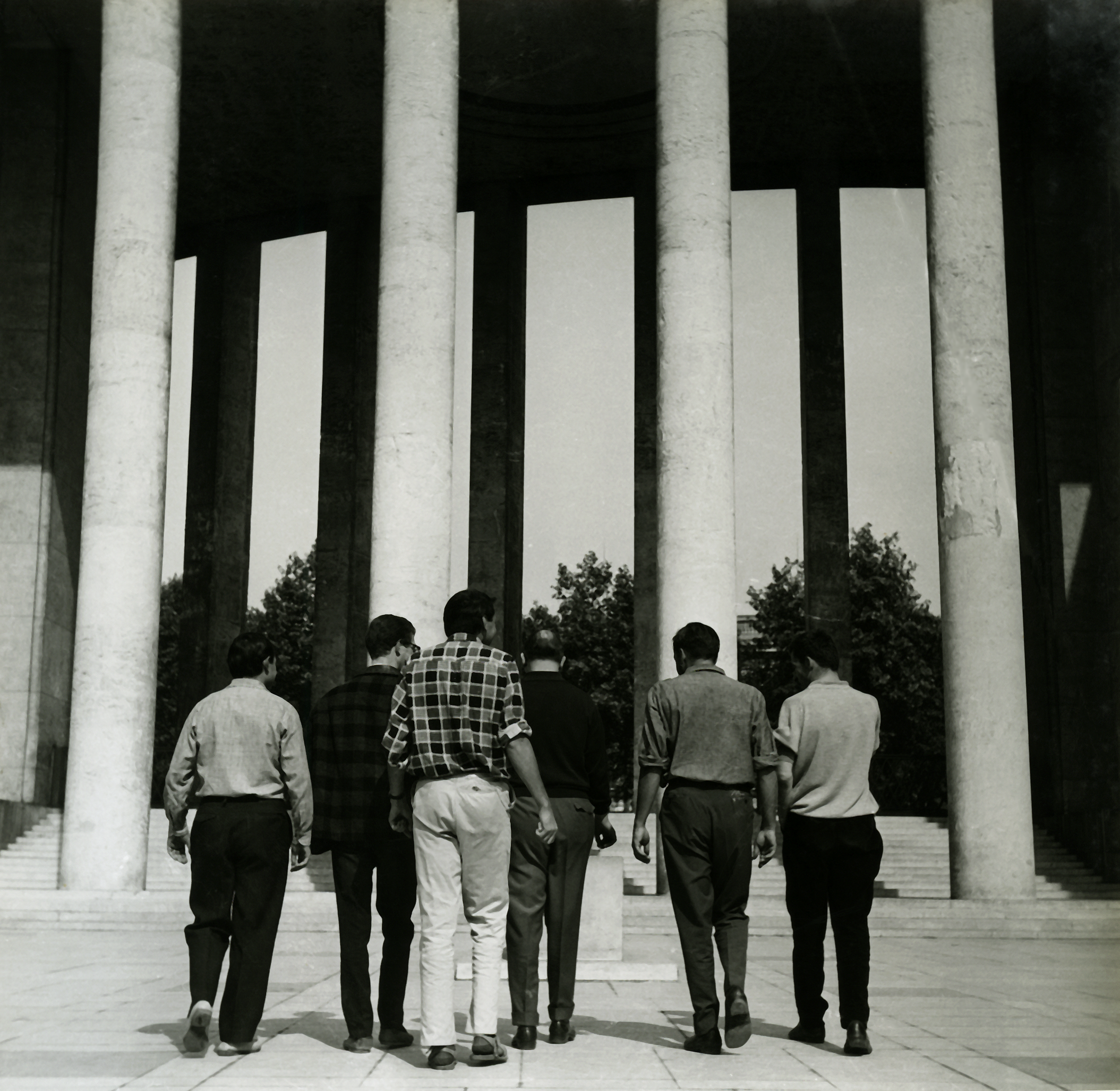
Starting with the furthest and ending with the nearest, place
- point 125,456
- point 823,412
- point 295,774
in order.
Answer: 1. point 823,412
2. point 125,456
3. point 295,774

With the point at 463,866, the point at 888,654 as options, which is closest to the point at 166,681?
the point at 888,654

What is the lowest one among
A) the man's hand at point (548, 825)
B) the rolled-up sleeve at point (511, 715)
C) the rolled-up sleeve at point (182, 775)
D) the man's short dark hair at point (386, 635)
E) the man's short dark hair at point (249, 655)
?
the man's hand at point (548, 825)

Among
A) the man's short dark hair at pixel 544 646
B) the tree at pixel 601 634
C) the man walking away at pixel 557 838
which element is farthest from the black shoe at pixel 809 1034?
the tree at pixel 601 634

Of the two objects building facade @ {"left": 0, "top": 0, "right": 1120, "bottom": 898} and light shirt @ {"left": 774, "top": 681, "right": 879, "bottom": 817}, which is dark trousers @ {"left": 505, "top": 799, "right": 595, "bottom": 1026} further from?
building facade @ {"left": 0, "top": 0, "right": 1120, "bottom": 898}

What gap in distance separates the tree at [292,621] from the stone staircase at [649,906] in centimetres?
3642

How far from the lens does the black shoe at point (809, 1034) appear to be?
8992 millimetres

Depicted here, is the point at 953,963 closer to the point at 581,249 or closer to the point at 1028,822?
the point at 1028,822

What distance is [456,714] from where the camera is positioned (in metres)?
8.39

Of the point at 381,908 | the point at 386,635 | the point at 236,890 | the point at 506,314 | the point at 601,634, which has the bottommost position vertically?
the point at 381,908

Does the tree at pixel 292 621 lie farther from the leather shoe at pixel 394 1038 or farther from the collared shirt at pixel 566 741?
the leather shoe at pixel 394 1038

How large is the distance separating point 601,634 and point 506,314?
82.1ft

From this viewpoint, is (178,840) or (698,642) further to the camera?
(698,642)

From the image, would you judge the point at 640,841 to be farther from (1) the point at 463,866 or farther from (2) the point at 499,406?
(2) the point at 499,406

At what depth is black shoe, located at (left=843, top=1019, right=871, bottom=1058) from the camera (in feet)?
27.5
